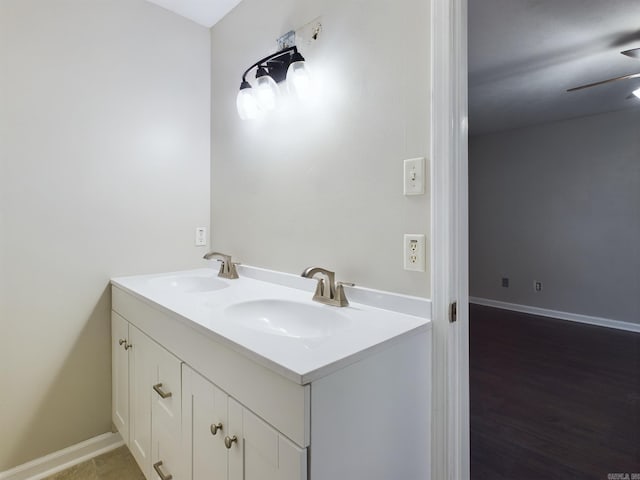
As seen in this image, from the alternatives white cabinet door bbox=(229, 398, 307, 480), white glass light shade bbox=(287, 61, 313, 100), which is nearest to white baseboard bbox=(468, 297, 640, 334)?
white glass light shade bbox=(287, 61, 313, 100)

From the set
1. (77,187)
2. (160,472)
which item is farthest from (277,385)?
(77,187)

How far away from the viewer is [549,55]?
2457mm

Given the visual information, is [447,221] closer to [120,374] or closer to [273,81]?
[273,81]

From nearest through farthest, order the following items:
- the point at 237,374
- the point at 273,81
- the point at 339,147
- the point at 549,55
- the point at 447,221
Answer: the point at 237,374
the point at 447,221
the point at 339,147
the point at 273,81
the point at 549,55

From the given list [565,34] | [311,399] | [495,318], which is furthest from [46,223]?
[495,318]

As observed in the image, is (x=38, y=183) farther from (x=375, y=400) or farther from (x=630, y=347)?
(x=630, y=347)

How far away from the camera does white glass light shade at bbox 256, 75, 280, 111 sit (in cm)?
150

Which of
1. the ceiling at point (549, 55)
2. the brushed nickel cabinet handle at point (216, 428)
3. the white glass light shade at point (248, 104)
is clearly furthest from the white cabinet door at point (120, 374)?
the ceiling at point (549, 55)

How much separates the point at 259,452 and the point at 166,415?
599 millimetres

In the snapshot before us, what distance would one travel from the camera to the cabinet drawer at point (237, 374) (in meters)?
0.68

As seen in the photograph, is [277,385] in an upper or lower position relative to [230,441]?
upper

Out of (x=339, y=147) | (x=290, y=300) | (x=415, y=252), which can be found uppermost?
(x=339, y=147)

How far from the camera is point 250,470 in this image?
800mm

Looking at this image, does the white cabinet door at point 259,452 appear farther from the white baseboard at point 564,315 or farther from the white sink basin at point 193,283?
the white baseboard at point 564,315
